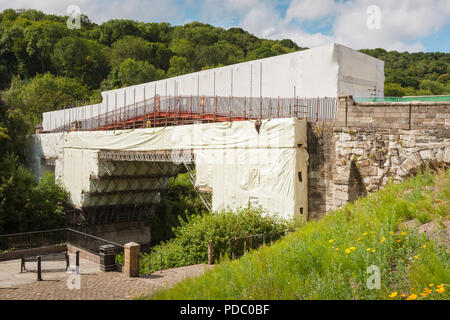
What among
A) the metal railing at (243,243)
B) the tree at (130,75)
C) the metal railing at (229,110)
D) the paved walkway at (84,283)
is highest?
the tree at (130,75)


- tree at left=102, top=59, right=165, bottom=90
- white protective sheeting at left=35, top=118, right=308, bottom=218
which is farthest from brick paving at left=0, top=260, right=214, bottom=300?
tree at left=102, top=59, right=165, bottom=90

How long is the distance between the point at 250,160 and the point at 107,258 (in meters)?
6.99

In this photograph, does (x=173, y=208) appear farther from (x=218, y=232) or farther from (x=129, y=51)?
(x=129, y=51)

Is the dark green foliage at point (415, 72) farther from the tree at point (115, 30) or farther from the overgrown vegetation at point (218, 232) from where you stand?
the tree at point (115, 30)

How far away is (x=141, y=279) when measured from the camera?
1428cm

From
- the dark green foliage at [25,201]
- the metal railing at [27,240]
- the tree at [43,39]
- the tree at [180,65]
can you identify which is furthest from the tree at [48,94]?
the metal railing at [27,240]

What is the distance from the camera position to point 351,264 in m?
7.16

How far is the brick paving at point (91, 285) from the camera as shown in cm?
1198

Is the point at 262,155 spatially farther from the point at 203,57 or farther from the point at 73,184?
the point at 203,57

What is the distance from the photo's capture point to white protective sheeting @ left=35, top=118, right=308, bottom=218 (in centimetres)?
1488

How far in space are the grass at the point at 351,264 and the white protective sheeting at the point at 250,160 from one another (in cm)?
522

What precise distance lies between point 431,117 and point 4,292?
14.8 metres

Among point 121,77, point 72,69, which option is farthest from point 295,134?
point 72,69

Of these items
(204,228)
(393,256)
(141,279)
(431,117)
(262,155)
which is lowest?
(141,279)
